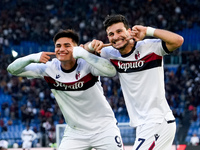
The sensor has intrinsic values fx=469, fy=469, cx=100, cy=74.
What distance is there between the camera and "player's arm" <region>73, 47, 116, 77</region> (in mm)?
5840

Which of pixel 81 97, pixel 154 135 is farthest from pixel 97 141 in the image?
pixel 154 135

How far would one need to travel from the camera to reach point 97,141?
6234 mm

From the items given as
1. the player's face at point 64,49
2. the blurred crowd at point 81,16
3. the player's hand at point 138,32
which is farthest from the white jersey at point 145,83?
the blurred crowd at point 81,16

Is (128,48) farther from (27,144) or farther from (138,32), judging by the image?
(27,144)

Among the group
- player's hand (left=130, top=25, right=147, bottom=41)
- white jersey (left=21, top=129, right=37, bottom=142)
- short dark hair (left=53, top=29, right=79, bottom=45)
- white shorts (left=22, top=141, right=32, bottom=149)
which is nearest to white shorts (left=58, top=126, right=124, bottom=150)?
short dark hair (left=53, top=29, right=79, bottom=45)

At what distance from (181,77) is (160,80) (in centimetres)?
1763

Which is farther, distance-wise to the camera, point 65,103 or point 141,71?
point 65,103

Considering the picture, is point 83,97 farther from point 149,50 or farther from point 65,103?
point 149,50

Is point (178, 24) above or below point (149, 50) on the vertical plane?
above

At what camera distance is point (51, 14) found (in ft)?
92.5

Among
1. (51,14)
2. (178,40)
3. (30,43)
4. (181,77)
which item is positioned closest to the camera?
(178,40)

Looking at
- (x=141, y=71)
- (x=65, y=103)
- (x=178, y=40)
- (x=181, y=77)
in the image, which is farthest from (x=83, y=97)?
(x=181, y=77)

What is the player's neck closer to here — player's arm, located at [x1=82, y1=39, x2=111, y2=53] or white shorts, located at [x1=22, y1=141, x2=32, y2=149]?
player's arm, located at [x1=82, y1=39, x2=111, y2=53]

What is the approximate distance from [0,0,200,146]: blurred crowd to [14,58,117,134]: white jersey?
538 inches
